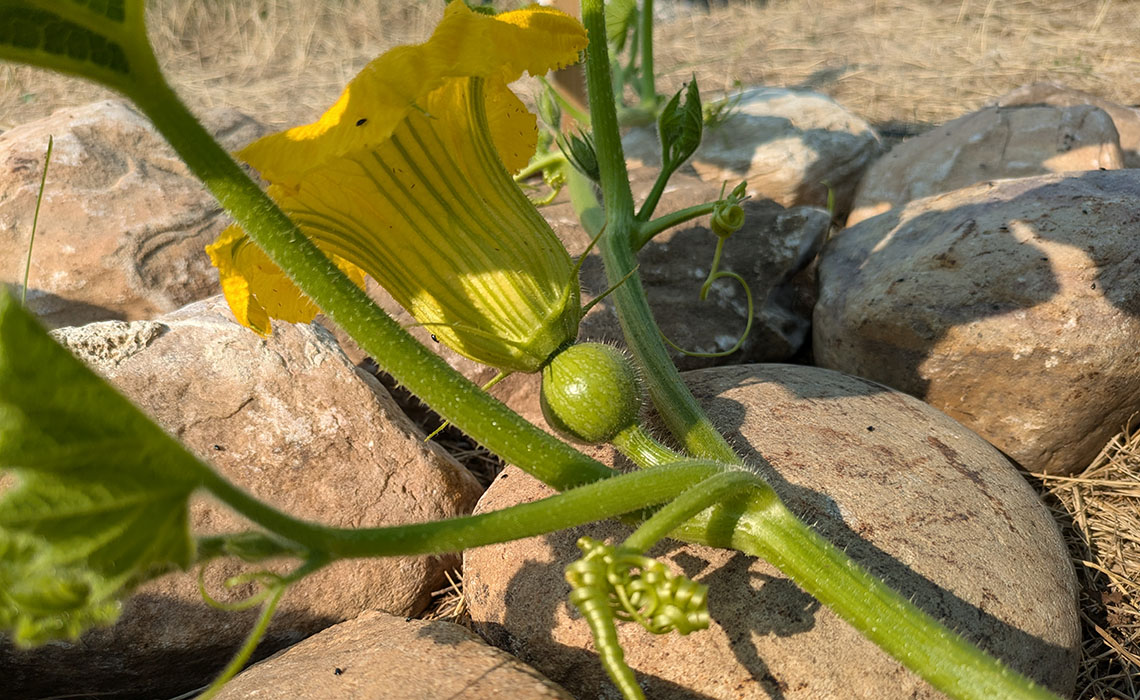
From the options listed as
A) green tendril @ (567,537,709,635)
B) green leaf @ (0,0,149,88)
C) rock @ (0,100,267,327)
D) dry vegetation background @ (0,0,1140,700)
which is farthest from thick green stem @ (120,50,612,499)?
dry vegetation background @ (0,0,1140,700)

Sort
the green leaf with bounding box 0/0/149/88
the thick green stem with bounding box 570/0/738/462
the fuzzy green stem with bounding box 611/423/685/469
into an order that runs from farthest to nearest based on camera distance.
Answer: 1. the thick green stem with bounding box 570/0/738/462
2. the fuzzy green stem with bounding box 611/423/685/469
3. the green leaf with bounding box 0/0/149/88

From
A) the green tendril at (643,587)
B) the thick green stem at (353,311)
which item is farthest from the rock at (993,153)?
the green tendril at (643,587)

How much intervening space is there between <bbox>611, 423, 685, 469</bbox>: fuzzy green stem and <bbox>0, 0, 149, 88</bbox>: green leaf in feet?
2.71

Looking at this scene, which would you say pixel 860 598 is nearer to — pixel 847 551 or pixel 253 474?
pixel 847 551

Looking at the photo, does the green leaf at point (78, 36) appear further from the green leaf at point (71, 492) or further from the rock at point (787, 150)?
the rock at point (787, 150)

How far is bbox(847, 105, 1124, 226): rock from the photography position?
2.76 meters

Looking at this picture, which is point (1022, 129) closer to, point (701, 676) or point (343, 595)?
point (701, 676)

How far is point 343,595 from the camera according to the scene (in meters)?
1.64

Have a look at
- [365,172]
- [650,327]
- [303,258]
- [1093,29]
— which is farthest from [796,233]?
[1093,29]

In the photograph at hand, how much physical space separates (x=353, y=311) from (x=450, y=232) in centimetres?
28

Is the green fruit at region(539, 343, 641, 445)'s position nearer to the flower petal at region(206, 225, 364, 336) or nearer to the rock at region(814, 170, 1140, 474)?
the flower petal at region(206, 225, 364, 336)

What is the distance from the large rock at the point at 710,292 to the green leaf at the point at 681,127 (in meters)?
0.55

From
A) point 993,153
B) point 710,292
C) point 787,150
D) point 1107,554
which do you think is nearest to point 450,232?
point 710,292

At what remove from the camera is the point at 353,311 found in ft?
3.56
